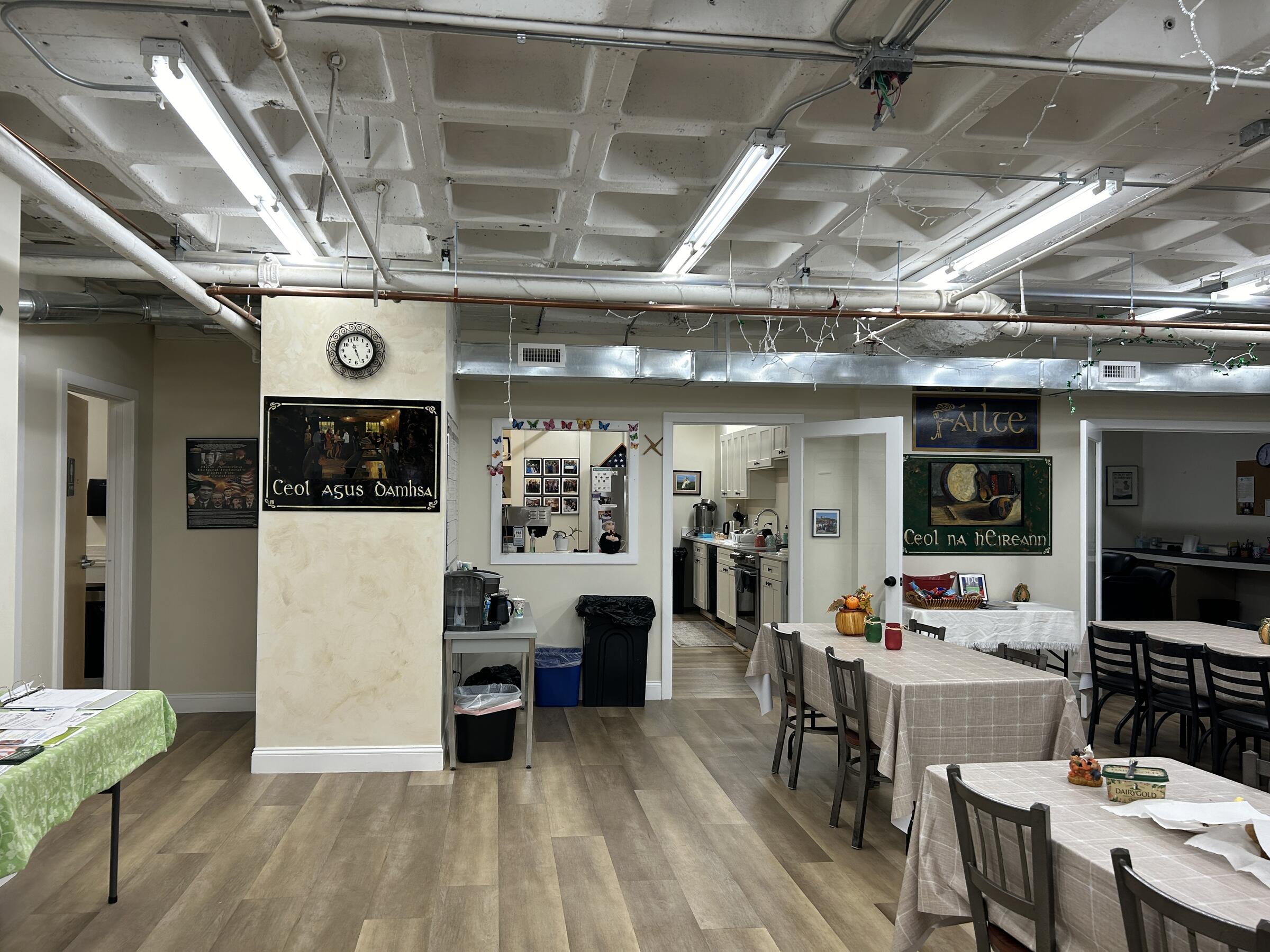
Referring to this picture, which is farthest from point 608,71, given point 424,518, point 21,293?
point 21,293

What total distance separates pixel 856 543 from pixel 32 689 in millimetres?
5496

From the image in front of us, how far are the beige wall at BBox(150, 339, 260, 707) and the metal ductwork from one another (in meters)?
1.01

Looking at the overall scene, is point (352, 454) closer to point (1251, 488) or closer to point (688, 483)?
point (688, 483)

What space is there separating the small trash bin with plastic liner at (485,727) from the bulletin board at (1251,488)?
8879mm

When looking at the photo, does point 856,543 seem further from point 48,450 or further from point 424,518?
point 48,450

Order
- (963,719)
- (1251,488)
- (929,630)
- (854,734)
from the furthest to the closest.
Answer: (1251,488), (929,630), (854,734), (963,719)

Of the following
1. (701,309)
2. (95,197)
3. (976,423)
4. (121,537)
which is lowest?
(121,537)

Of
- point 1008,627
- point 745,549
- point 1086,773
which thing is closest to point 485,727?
point 1086,773

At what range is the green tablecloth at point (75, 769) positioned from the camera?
2377mm

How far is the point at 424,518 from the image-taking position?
527 centimetres

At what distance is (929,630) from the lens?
218 inches

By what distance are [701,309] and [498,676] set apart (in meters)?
2.97

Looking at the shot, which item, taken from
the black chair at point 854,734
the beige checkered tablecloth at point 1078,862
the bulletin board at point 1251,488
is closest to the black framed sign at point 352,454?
the black chair at point 854,734

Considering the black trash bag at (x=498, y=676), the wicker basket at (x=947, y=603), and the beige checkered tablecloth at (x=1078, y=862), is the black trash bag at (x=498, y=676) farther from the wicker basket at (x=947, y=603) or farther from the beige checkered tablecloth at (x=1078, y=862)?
the beige checkered tablecloth at (x=1078, y=862)
